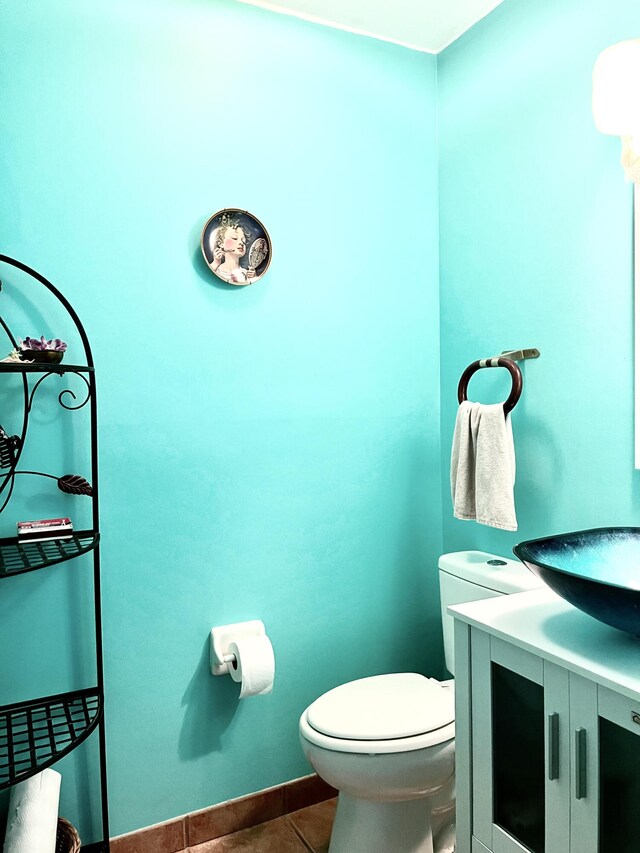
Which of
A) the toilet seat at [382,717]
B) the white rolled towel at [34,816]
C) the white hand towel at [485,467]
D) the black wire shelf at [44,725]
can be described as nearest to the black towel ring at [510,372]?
the white hand towel at [485,467]

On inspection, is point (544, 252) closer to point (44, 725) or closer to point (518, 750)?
point (518, 750)

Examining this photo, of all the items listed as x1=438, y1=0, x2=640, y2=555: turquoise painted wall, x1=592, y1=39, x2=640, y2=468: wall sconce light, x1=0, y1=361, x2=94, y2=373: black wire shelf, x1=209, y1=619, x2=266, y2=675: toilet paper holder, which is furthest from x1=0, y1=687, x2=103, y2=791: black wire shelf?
x1=592, y1=39, x2=640, y2=468: wall sconce light

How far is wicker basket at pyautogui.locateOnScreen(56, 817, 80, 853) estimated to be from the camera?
5.23ft

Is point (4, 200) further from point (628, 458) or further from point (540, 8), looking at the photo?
point (628, 458)

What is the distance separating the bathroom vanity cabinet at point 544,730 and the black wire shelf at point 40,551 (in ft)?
2.81

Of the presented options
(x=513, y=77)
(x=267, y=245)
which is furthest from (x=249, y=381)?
(x=513, y=77)

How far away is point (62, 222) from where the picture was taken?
1.68 m

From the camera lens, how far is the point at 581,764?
1.07 meters

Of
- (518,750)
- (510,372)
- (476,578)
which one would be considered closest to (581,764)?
(518,750)

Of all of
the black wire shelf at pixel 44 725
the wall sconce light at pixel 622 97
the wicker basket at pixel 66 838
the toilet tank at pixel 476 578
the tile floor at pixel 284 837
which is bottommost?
the tile floor at pixel 284 837

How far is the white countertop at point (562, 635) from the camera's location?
1.04m

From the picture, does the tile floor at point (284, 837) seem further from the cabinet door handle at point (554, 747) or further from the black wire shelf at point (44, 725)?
the cabinet door handle at point (554, 747)

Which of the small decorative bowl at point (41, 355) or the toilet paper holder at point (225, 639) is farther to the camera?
the toilet paper holder at point (225, 639)

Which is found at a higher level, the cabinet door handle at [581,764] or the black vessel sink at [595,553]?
the black vessel sink at [595,553]
